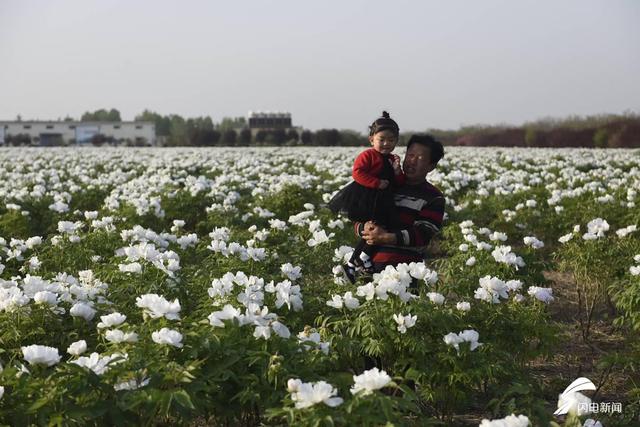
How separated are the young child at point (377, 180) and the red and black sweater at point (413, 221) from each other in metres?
0.07

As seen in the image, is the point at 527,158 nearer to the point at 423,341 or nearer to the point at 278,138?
the point at 423,341

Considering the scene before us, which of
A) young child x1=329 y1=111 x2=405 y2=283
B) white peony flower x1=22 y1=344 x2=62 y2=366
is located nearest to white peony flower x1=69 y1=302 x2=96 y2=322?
white peony flower x1=22 y1=344 x2=62 y2=366

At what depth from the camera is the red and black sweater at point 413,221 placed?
431 centimetres

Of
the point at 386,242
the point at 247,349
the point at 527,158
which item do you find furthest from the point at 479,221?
the point at 527,158

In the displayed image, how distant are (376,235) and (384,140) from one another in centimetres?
61

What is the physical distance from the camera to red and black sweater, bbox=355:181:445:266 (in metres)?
4.31

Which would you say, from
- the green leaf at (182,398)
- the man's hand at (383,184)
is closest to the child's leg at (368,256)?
the man's hand at (383,184)

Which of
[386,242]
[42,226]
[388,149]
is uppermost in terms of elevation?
[388,149]

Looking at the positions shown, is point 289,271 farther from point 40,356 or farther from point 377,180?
point 40,356

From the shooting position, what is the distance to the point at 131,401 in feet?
8.04

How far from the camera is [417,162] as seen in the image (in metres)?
4.32

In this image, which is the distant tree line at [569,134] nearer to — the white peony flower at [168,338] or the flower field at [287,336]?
the flower field at [287,336]

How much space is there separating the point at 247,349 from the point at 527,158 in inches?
755

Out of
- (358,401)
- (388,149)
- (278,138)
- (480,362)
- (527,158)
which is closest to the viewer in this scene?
(358,401)
